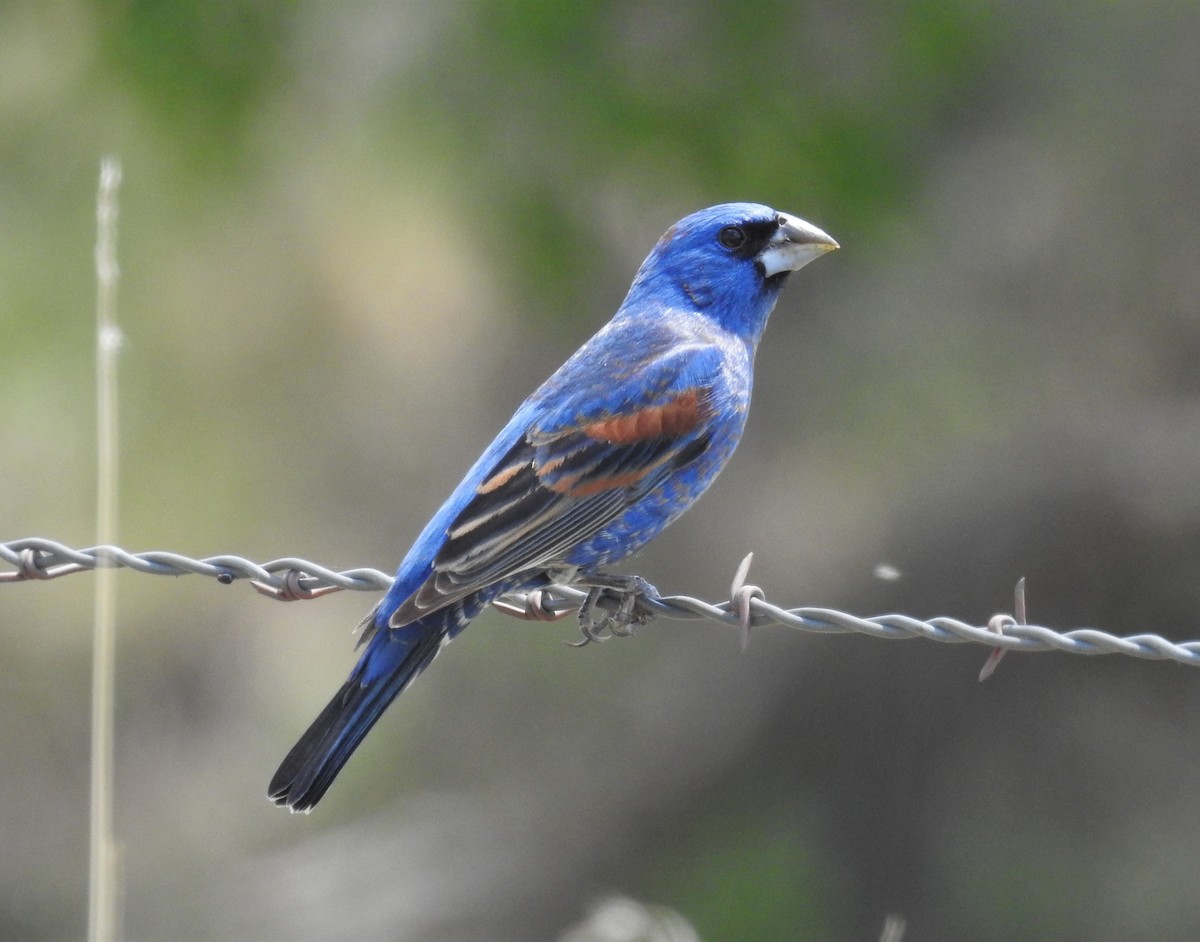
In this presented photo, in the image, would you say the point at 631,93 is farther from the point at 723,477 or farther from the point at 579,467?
the point at 579,467

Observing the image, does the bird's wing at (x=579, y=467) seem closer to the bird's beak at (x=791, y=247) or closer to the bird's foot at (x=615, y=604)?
the bird's foot at (x=615, y=604)

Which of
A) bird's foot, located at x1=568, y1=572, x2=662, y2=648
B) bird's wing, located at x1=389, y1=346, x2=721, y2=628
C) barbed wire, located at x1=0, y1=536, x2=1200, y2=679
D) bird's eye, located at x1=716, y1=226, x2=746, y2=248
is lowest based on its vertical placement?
barbed wire, located at x1=0, y1=536, x2=1200, y2=679

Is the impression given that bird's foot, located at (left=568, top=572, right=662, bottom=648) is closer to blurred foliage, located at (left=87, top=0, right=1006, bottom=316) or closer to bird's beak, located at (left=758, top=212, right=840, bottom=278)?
bird's beak, located at (left=758, top=212, right=840, bottom=278)

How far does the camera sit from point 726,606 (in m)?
3.12

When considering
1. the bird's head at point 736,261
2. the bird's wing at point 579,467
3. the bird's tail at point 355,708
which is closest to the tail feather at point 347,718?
the bird's tail at point 355,708

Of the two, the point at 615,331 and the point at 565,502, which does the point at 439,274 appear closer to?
the point at 615,331

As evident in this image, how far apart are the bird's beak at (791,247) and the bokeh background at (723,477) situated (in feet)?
7.12

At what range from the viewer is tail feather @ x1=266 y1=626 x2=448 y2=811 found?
339 centimetres

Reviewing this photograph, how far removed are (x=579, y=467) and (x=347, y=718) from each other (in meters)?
0.82

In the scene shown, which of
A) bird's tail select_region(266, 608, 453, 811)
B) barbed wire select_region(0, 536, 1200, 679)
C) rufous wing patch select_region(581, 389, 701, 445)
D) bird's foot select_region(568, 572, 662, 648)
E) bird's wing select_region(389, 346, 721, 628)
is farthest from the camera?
rufous wing patch select_region(581, 389, 701, 445)

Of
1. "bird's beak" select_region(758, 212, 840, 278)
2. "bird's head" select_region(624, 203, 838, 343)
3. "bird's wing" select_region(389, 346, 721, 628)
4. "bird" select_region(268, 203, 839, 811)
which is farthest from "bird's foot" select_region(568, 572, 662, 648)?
"bird's beak" select_region(758, 212, 840, 278)

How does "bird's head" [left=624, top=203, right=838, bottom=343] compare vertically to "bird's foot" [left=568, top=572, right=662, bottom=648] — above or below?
above

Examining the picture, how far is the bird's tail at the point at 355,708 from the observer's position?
11.1 feet

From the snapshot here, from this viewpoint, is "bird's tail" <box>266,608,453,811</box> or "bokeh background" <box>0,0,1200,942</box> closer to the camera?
"bird's tail" <box>266,608,453,811</box>
